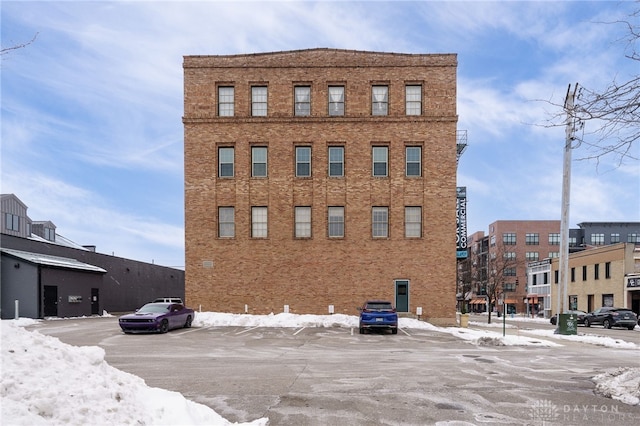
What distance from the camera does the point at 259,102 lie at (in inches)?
1241

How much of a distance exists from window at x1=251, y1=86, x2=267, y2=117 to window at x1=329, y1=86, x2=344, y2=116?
4317 millimetres

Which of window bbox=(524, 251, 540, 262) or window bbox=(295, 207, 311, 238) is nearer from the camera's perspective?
window bbox=(295, 207, 311, 238)

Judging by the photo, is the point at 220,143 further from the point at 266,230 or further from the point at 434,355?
the point at 434,355

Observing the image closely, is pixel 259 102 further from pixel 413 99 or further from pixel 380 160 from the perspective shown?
pixel 413 99

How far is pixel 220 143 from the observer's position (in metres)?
31.2

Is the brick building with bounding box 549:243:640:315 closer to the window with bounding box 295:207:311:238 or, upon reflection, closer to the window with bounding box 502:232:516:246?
the window with bounding box 295:207:311:238

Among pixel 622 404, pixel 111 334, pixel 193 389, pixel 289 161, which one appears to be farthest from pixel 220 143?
pixel 622 404

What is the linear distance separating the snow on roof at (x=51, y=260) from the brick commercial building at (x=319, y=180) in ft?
35.8

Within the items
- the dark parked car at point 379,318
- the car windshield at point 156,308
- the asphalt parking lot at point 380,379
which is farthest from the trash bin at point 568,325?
the car windshield at point 156,308

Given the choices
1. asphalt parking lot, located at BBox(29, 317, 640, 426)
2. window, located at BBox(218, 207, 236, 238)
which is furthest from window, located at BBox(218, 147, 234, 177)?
asphalt parking lot, located at BBox(29, 317, 640, 426)

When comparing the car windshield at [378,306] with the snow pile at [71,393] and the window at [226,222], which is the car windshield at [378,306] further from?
the snow pile at [71,393]

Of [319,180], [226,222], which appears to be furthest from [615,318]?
[226,222]

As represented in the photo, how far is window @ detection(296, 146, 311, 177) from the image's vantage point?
103 ft

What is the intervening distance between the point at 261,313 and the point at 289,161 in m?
9.83
